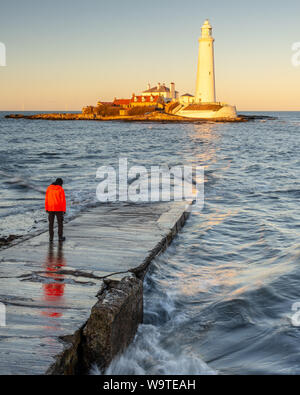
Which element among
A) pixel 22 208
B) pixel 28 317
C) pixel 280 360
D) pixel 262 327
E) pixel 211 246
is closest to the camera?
pixel 28 317

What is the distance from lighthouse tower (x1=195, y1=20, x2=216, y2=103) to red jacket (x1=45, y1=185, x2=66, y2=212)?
3293 inches

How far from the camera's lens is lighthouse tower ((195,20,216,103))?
84.4m

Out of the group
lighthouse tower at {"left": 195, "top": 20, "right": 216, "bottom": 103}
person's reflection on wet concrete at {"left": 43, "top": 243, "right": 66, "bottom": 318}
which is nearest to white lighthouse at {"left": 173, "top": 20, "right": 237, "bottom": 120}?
lighthouse tower at {"left": 195, "top": 20, "right": 216, "bottom": 103}

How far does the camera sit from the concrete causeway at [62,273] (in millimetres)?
3768

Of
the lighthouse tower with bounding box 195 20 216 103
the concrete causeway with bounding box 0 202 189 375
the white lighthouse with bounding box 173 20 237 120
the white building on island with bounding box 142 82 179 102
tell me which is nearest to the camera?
the concrete causeway with bounding box 0 202 189 375

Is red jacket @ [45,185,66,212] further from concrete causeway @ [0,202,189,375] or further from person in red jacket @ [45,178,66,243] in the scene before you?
concrete causeway @ [0,202,189,375]

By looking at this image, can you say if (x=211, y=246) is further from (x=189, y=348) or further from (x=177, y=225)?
(x=189, y=348)

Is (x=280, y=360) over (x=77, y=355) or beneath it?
beneath

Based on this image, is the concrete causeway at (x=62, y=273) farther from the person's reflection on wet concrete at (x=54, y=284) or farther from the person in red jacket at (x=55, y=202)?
the person in red jacket at (x=55, y=202)

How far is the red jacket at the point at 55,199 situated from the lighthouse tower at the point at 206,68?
8363 centimetres
